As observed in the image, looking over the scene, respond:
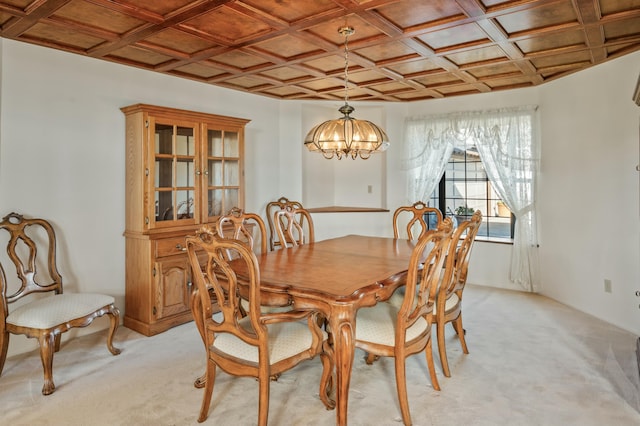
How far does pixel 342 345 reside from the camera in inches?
79.5

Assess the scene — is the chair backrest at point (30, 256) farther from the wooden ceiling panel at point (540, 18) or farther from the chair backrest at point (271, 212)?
the wooden ceiling panel at point (540, 18)

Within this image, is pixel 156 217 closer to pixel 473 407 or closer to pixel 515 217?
pixel 473 407

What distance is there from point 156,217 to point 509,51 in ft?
10.4

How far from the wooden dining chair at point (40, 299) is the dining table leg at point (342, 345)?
1.73 meters

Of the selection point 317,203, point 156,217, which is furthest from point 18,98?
point 317,203

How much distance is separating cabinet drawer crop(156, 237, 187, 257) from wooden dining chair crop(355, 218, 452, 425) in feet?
6.20

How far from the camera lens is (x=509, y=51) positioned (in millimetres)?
3326

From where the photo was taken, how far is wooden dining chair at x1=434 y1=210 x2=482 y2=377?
2.48 m

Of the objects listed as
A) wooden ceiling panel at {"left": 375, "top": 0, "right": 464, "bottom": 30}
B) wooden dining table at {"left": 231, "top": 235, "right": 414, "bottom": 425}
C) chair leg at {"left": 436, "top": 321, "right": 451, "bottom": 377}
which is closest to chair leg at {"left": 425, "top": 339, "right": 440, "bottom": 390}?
chair leg at {"left": 436, "top": 321, "right": 451, "bottom": 377}

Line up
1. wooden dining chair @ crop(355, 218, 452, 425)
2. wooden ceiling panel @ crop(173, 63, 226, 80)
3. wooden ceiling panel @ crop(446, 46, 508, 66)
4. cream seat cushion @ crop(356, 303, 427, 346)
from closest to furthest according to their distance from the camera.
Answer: wooden dining chair @ crop(355, 218, 452, 425), cream seat cushion @ crop(356, 303, 427, 346), wooden ceiling panel @ crop(446, 46, 508, 66), wooden ceiling panel @ crop(173, 63, 226, 80)

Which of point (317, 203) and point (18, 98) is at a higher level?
point (18, 98)

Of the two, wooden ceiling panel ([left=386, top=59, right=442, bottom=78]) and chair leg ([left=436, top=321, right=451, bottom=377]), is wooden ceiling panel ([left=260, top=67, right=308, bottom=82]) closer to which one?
wooden ceiling panel ([left=386, top=59, right=442, bottom=78])

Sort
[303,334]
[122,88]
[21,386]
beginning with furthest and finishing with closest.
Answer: [122,88], [21,386], [303,334]

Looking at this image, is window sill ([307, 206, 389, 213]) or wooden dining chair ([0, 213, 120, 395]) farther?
window sill ([307, 206, 389, 213])
